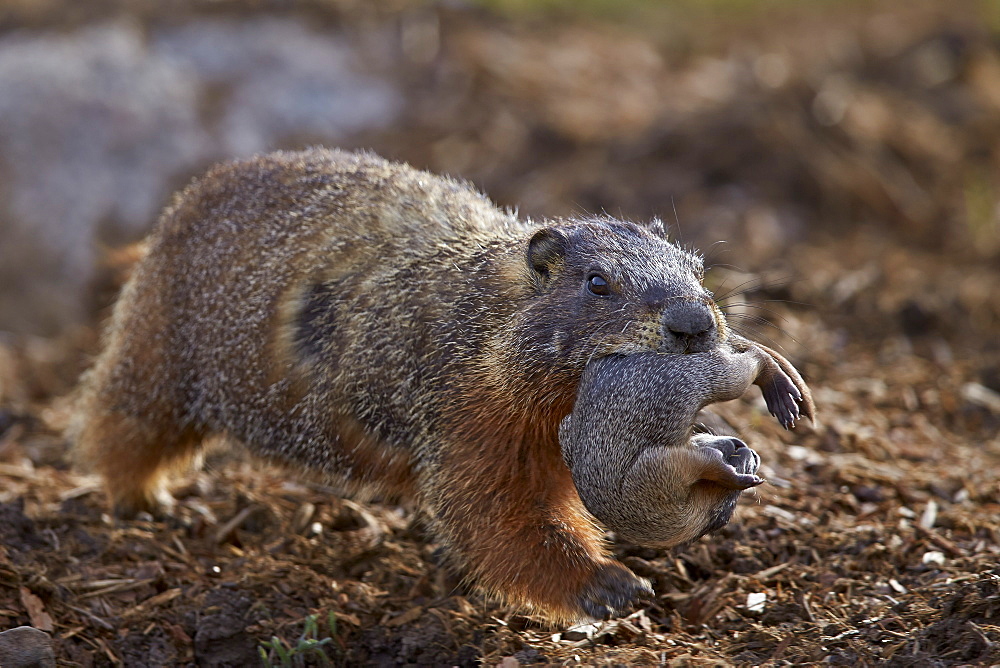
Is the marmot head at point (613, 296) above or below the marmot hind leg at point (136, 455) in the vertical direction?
above

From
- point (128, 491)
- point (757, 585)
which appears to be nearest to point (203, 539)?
point (128, 491)

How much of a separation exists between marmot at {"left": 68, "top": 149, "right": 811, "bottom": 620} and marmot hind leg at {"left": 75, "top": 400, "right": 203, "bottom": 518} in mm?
13

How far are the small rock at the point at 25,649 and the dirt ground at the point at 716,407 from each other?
310 mm

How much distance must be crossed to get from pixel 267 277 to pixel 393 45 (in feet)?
27.8

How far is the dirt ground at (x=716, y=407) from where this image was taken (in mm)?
5254

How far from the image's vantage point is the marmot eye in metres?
5.02

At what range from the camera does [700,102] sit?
13805 millimetres

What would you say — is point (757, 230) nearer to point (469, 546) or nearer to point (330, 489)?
point (330, 489)

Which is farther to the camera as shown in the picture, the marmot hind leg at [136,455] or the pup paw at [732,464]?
the marmot hind leg at [136,455]

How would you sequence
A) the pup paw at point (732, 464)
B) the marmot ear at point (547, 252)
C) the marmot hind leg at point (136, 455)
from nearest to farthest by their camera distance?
the pup paw at point (732, 464) → the marmot ear at point (547, 252) → the marmot hind leg at point (136, 455)

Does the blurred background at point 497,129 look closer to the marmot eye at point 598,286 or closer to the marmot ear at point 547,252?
the marmot ear at point 547,252

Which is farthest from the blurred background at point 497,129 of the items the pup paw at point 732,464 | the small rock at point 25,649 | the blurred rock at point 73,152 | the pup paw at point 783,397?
the small rock at point 25,649

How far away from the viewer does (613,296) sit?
16.3ft

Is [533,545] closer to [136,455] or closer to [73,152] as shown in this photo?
[136,455]
